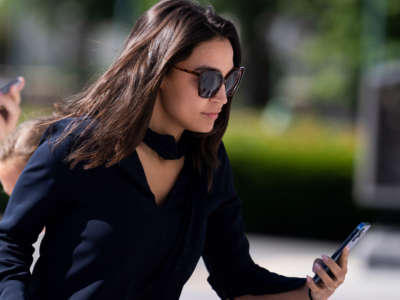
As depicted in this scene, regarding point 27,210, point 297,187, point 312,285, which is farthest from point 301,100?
point 27,210

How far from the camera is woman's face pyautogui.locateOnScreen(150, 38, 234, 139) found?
2113 millimetres

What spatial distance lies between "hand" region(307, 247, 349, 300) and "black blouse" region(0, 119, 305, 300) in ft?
1.22

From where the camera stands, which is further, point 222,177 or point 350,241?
point 222,177

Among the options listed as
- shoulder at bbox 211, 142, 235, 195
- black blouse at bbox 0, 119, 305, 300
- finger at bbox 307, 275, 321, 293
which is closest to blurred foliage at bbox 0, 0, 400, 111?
shoulder at bbox 211, 142, 235, 195

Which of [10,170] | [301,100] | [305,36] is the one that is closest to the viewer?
[10,170]

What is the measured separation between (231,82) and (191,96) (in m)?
0.13

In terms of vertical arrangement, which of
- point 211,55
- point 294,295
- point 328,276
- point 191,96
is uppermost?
point 211,55

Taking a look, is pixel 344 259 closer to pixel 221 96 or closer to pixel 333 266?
pixel 333 266

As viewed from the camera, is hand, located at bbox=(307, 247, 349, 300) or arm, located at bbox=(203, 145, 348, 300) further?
arm, located at bbox=(203, 145, 348, 300)

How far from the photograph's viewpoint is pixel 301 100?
24.8m

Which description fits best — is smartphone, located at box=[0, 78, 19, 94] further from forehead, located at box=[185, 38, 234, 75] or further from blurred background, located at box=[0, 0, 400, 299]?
forehead, located at box=[185, 38, 234, 75]

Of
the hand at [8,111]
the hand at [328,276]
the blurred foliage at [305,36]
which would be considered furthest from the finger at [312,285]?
the blurred foliage at [305,36]

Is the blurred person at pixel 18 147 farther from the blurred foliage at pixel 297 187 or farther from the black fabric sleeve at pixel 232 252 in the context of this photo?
the blurred foliage at pixel 297 187

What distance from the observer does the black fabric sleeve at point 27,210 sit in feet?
Result: 6.37
